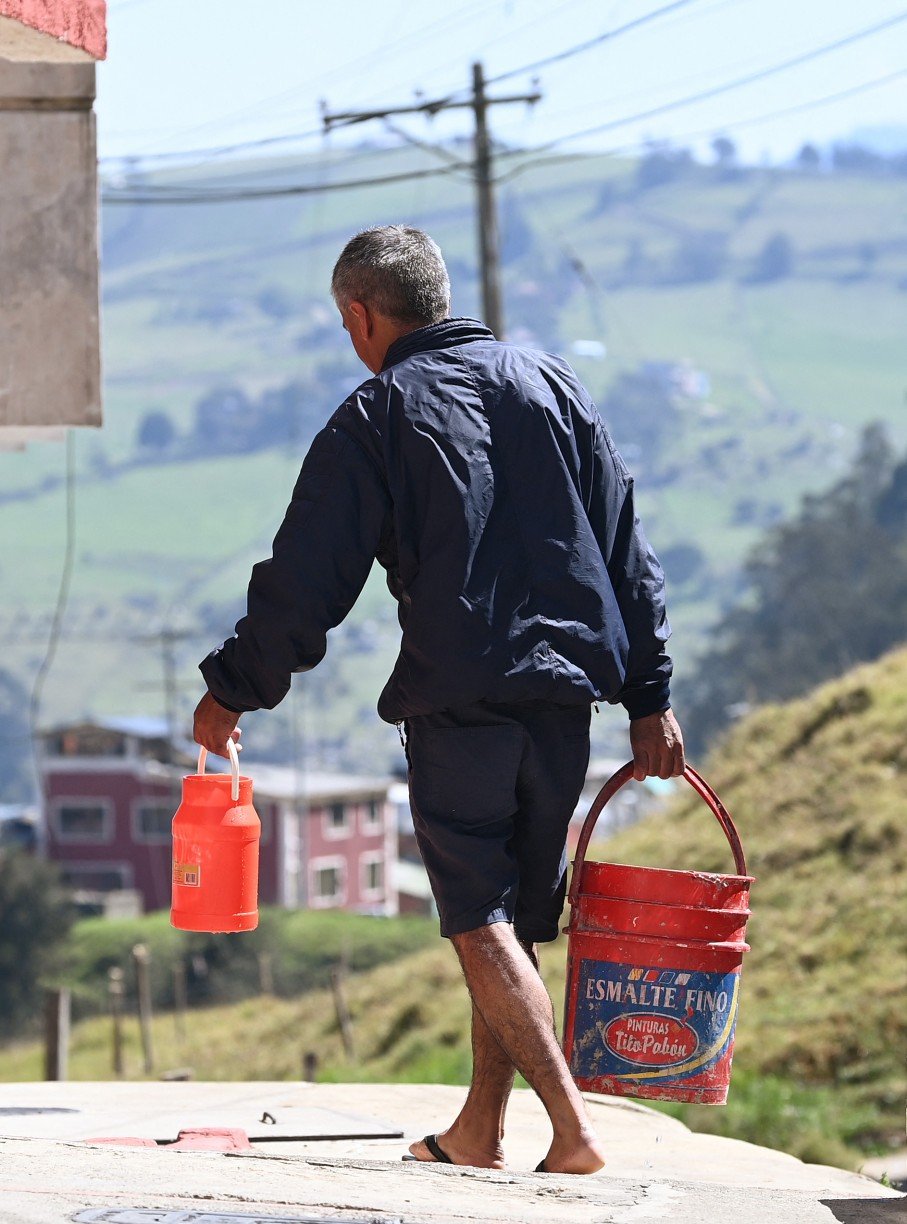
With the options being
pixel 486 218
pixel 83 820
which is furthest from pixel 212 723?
pixel 83 820

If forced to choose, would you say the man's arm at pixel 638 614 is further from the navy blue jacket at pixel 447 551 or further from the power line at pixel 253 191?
the power line at pixel 253 191

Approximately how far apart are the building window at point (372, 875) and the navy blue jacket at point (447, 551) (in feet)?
223

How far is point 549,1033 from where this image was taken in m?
3.80

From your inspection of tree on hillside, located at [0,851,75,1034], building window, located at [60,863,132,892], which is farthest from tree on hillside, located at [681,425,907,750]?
building window, located at [60,863,132,892]

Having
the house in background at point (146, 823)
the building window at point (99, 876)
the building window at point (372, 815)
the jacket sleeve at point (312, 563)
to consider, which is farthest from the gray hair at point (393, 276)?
the building window at point (99, 876)

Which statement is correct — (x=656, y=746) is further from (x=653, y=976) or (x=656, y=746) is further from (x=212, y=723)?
(x=212, y=723)

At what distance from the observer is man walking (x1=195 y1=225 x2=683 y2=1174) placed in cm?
380

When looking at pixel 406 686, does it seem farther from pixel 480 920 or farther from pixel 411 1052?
pixel 411 1052

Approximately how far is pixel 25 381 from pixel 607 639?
1.96 meters

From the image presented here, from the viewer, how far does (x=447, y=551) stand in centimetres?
380

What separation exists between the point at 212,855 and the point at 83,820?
69.9 meters

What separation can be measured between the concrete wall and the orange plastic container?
1.32 m

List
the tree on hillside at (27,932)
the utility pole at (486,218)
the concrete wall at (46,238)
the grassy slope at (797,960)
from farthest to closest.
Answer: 1. the tree on hillside at (27,932)
2. the utility pole at (486,218)
3. the grassy slope at (797,960)
4. the concrete wall at (46,238)

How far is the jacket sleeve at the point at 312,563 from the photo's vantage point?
150 inches
